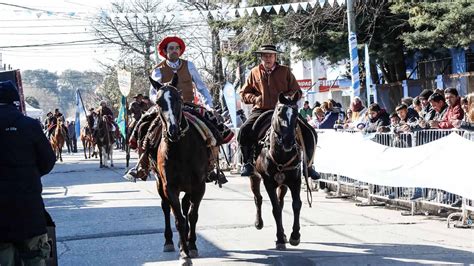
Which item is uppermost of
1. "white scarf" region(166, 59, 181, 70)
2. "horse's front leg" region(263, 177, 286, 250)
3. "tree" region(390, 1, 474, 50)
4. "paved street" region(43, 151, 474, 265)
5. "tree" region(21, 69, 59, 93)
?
"tree" region(21, 69, 59, 93)

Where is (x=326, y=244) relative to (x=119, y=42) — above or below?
below

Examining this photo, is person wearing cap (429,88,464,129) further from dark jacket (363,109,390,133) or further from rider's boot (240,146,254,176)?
rider's boot (240,146,254,176)

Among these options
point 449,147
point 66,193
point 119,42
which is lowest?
point 66,193

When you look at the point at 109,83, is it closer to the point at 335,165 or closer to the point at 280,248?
the point at 335,165

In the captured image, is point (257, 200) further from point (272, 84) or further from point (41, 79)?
point (41, 79)

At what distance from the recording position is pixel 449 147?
11.4m

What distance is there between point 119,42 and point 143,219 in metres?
42.9

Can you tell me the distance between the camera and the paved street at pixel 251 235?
30.9 ft

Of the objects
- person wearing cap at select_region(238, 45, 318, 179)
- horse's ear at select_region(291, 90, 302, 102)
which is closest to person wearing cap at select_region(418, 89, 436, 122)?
person wearing cap at select_region(238, 45, 318, 179)

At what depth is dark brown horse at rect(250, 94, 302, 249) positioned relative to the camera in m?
9.56

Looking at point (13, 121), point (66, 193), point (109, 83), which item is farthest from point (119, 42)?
point (13, 121)

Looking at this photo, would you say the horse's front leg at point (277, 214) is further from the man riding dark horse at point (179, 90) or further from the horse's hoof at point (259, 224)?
the horse's hoof at point (259, 224)

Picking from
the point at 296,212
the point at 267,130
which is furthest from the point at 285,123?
the point at 296,212

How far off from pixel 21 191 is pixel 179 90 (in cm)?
408
